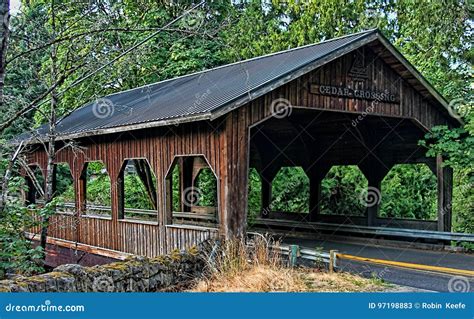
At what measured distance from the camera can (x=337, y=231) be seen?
48.2ft

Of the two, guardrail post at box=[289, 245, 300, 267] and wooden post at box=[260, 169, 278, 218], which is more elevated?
wooden post at box=[260, 169, 278, 218]

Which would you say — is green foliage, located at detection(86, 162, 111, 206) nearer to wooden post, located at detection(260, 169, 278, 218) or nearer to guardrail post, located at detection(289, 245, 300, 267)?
wooden post, located at detection(260, 169, 278, 218)

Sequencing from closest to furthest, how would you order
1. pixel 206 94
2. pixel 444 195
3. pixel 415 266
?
pixel 415 266, pixel 206 94, pixel 444 195

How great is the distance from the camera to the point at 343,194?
745 inches

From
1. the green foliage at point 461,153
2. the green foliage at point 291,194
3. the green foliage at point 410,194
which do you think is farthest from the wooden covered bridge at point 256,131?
the green foliage at point 410,194

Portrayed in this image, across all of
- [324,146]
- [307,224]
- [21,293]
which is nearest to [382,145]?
[324,146]

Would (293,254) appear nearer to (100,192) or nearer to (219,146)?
(219,146)

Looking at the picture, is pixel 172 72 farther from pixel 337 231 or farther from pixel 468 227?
pixel 468 227

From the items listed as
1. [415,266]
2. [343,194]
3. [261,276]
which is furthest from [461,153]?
[261,276]

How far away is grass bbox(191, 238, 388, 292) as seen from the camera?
8180 millimetres

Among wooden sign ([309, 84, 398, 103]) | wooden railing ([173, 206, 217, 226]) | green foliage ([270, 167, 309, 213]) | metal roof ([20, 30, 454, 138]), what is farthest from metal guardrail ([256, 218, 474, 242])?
metal roof ([20, 30, 454, 138])

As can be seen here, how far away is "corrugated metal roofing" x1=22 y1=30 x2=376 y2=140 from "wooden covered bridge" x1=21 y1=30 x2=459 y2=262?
58 millimetres

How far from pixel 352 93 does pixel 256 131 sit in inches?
211

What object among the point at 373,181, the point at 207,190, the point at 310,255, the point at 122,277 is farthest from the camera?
the point at 207,190
